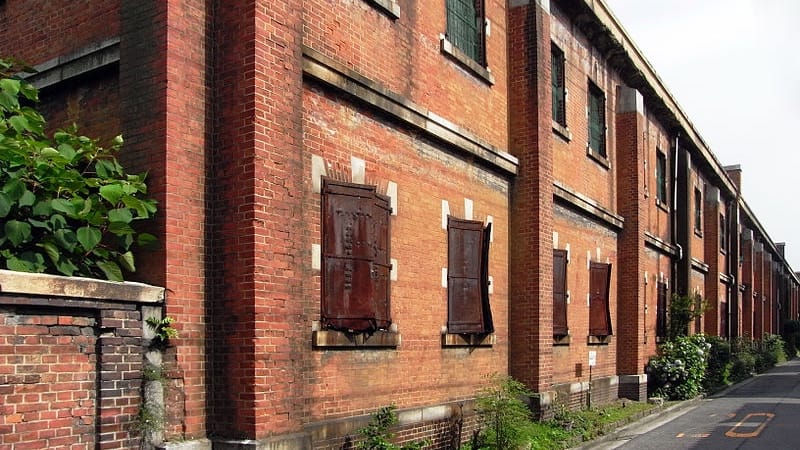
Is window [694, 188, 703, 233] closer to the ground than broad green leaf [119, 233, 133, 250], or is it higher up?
higher up

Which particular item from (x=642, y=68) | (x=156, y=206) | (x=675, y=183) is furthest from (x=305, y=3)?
(x=675, y=183)

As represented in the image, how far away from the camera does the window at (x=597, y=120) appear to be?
61.4 feet

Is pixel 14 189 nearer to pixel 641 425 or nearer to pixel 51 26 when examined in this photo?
pixel 51 26

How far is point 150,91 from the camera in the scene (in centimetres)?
728

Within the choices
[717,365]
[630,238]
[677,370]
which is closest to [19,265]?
[630,238]

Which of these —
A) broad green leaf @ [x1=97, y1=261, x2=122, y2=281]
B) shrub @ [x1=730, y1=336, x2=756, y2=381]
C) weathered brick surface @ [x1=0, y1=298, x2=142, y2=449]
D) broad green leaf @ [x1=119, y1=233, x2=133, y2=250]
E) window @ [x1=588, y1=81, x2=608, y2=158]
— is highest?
window @ [x1=588, y1=81, x2=608, y2=158]

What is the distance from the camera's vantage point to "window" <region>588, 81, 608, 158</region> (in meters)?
18.7

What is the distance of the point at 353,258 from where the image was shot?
880 centimetres

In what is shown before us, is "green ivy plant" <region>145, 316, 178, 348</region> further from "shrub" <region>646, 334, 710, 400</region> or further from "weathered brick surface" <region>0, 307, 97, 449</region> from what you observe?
"shrub" <region>646, 334, 710, 400</region>

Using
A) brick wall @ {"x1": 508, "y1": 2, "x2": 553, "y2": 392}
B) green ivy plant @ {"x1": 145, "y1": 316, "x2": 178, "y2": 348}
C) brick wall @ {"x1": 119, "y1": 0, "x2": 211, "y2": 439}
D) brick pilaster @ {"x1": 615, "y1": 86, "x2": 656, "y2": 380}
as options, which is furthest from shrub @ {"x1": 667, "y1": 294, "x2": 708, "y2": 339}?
green ivy plant @ {"x1": 145, "y1": 316, "x2": 178, "y2": 348}

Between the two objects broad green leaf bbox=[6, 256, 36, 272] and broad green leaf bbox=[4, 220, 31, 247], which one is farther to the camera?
broad green leaf bbox=[4, 220, 31, 247]

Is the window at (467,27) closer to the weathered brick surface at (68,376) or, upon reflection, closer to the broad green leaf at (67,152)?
the broad green leaf at (67,152)

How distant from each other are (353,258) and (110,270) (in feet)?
9.24

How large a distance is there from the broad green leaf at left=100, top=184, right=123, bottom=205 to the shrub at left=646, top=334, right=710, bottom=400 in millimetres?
17865
